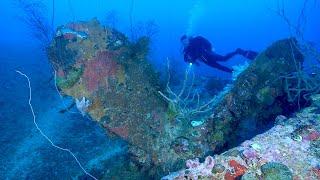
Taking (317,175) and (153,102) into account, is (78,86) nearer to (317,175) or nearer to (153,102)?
(153,102)

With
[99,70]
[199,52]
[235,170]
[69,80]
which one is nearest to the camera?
[235,170]

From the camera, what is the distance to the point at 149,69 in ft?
19.1

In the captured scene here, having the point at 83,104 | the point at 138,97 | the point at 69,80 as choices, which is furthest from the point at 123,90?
the point at 69,80

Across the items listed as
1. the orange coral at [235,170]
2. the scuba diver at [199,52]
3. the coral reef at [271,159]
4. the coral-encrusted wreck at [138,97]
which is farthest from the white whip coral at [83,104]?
the scuba diver at [199,52]

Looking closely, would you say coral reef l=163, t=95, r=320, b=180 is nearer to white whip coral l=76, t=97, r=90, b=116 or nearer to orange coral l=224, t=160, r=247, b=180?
orange coral l=224, t=160, r=247, b=180

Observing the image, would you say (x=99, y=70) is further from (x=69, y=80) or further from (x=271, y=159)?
(x=271, y=159)

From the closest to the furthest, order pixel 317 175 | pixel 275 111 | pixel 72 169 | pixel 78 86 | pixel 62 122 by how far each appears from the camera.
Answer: pixel 317 175 → pixel 78 86 → pixel 275 111 → pixel 72 169 → pixel 62 122

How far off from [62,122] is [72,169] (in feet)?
9.45

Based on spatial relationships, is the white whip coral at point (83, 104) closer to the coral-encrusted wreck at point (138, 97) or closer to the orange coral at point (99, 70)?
the coral-encrusted wreck at point (138, 97)

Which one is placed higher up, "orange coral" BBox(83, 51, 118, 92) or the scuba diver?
the scuba diver

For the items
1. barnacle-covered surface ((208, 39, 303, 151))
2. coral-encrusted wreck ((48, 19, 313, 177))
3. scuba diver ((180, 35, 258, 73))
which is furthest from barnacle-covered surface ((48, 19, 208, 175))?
scuba diver ((180, 35, 258, 73))

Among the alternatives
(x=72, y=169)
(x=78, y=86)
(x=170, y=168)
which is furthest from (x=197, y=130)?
(x=72, y=169)

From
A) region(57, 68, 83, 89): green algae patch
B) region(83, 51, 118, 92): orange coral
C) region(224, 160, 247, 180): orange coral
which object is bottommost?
region(224, 160, 247, 180): orange coral

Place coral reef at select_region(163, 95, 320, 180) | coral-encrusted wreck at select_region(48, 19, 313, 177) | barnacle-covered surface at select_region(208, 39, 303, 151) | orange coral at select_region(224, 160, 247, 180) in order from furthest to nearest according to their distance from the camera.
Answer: barnacle-covered surface at select_region(208, 39, 303, 151)
coral-encrusted wreck at select_region(48, 19, 313, 177)
orange coral at select_region(224, 160, 247, 180)
coral reef at select_region(163, 95, 320, 180)
